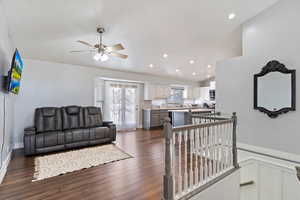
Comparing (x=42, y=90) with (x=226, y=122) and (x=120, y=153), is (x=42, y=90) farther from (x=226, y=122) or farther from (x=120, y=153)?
(x=226, y=122)

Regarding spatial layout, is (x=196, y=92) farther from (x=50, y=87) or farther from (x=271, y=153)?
(x=50, y=87)

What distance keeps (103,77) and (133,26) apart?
2983 mm

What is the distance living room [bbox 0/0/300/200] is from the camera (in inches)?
102

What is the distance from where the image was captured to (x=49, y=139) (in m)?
3.75

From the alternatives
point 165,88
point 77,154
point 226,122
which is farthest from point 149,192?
point 165,88

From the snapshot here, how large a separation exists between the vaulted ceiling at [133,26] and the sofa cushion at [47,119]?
5.12 feet

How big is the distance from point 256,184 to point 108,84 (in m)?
5.60

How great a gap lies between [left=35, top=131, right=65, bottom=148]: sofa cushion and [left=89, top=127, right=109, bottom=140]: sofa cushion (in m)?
0.72

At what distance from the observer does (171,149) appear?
1787mm

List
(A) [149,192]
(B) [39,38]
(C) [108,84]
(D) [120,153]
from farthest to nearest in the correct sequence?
1. (C) [108,84]
2. (D) [120,153]
3. (B) [39,38]
4. (A) [149,192]

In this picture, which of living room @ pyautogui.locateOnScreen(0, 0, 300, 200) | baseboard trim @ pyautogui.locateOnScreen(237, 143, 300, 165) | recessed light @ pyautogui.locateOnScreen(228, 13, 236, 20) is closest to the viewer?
living room @ pyautogui.locateOnScreen(0, 0, 300, 200)

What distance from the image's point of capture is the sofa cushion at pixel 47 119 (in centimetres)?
408

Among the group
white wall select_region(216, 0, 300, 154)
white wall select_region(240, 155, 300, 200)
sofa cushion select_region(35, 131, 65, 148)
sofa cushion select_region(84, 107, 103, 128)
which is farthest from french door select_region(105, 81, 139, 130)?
white wall select_region(240, 155, 300, 200)

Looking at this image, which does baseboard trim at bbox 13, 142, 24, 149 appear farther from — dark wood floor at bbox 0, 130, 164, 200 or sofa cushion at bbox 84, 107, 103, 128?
sofa cushion at bbox 84, 107, 103, 128
